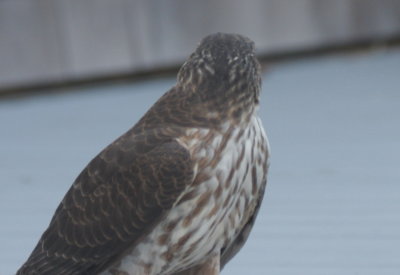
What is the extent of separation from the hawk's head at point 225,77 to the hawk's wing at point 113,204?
22 centimetres

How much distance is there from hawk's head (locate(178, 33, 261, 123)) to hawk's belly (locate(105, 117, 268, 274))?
84mm

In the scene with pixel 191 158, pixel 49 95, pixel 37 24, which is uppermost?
pixel 191 158

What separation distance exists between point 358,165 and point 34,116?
Answer: 2645 millimetres

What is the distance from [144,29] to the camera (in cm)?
820

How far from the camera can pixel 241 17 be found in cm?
830

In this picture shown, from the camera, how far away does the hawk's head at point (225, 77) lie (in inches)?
141

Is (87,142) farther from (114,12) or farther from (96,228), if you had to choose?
(96,228)

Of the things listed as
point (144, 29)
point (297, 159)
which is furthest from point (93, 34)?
point (297, 159)

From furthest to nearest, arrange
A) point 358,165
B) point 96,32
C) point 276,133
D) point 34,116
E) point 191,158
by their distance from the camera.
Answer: point 96,32 < point 34,116 < point 276,133 < point 358,165 < point 191,158

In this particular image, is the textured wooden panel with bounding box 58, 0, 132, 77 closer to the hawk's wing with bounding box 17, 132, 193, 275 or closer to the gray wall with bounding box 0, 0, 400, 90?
the gray wall with bounding box 0, 0, 400, 90

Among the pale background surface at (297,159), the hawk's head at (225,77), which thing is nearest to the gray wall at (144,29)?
the pale background surface at (297,159)

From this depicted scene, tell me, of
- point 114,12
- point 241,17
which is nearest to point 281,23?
point 241,17

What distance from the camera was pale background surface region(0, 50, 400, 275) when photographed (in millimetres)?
4832

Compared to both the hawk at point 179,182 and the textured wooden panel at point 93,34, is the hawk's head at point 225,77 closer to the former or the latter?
the hawk at point 179,182
